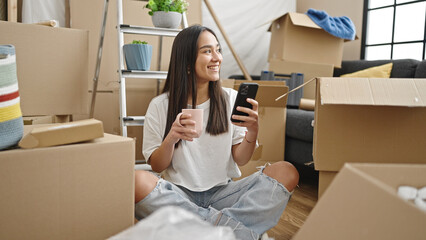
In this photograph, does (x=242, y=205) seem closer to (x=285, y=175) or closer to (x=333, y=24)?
(x=285, y=175)

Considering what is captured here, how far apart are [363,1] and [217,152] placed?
2.34 meters

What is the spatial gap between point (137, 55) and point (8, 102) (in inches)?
44.4

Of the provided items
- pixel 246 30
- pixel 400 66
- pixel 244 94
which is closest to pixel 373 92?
pixel 244 94

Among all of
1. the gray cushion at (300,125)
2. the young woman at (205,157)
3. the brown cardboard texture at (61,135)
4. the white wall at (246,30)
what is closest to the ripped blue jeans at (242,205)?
the young woman at (205,157)

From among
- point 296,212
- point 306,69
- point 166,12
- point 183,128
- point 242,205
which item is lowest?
point 296,212

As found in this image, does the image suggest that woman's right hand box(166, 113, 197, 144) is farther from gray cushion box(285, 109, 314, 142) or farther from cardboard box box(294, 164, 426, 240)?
gray cushion box(285, 109, 314, 142)

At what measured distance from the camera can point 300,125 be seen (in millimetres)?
2078

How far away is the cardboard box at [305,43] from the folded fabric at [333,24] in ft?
0.14

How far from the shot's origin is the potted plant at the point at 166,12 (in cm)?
196

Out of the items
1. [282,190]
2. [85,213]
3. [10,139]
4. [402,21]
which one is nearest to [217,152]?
[282,190]

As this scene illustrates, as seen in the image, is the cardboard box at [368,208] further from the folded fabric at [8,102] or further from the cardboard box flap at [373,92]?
the folded fabric at [8,102]

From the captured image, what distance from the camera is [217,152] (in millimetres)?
1330

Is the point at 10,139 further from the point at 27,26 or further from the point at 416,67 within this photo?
the point at 416,67

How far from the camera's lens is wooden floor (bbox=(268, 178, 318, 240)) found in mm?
1416
